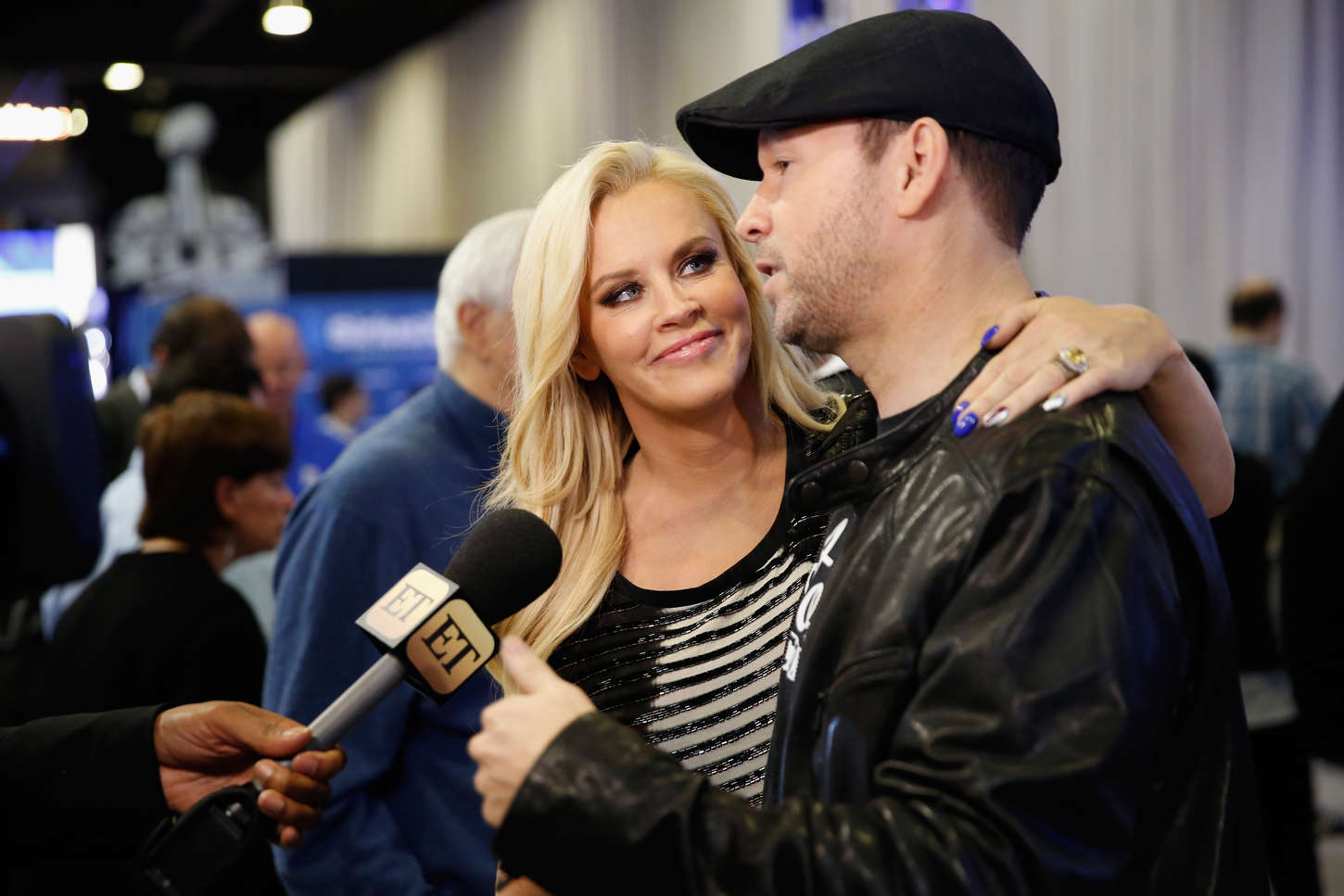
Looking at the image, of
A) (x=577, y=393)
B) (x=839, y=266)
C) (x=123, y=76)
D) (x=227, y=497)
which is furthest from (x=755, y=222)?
(x=123, y=76)

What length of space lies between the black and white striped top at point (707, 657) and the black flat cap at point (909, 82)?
712 millimetres

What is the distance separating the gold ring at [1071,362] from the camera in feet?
3.83

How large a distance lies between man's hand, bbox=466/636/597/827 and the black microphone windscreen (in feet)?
0.61

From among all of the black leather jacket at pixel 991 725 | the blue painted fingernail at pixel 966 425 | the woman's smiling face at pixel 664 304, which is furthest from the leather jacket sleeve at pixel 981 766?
the woman's smiling face at pixel 664 304

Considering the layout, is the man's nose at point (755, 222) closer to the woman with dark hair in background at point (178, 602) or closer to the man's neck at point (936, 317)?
the man's neck at point (936, 317)

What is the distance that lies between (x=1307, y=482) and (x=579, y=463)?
1.47 metres

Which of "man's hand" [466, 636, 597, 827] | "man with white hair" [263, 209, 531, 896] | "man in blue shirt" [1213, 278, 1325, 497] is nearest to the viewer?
"man's hand" [466, 636, 597, 827]

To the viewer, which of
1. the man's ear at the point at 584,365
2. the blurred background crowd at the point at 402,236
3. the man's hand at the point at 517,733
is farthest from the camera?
the blurred background crowd at the point at 402,236

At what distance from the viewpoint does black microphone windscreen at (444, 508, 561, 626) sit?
4.51 feet

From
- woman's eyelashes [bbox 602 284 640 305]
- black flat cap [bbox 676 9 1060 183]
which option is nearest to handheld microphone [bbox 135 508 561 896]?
black flat cap [bbox 676 9 1060 183]

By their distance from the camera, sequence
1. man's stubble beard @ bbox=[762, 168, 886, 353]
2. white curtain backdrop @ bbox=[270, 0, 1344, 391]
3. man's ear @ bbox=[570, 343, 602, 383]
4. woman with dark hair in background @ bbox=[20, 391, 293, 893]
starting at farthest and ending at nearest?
white curtain backdrop @ bbox=[270, 0, 1344, 391]
woman with dark hair in background @ bbox=[20, 391, 293, 893]
man's ear @ bbox=[570, 343, 602, 383]
man's stubble beard @ bbox=[762, 168, 886, 353]

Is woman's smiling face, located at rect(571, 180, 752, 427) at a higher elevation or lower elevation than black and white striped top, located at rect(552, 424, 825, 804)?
higher

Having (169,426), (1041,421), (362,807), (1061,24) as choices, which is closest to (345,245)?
(1061,24)

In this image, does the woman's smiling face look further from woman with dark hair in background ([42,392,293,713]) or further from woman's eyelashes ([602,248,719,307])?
woman with dark hair in background ([42,392,293,713])
